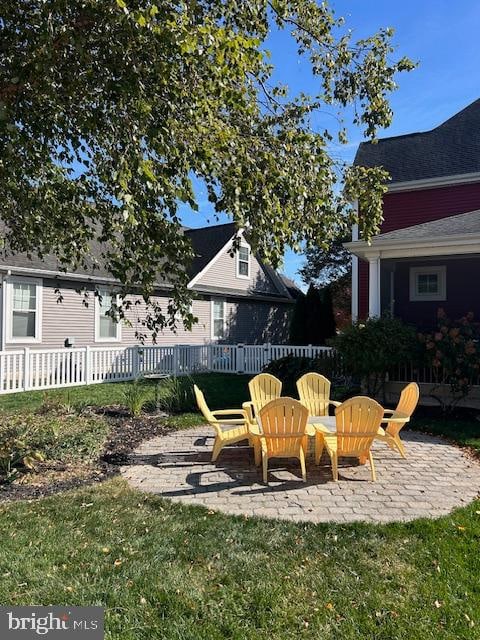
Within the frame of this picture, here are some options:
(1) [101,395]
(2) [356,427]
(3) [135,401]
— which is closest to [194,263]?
(1) [101,395]

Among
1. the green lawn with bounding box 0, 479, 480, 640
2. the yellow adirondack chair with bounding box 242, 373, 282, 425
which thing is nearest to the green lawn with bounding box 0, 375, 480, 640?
the green lawn with bounding box 0, 479, 480, 640

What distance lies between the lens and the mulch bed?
4773mm

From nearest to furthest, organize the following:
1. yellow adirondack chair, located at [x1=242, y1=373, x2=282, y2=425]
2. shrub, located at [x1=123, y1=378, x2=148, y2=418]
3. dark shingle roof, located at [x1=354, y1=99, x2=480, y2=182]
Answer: yellow adirondack chair, located at [x1=242, y1=373, x2=282, y2=425] → shrub, located at [x1=123, y1=378, x2=148, y2=418] → dark shingle roof, located at [x1=354, y1=99, x2=480, y2=182]

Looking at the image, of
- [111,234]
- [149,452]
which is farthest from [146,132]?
[149,452]

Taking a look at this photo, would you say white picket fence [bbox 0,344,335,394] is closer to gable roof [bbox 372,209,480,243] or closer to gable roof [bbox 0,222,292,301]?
gable roof [bbox 0,222,292,301]

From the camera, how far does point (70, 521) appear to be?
3977 millimetres

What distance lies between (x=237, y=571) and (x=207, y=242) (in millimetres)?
18477

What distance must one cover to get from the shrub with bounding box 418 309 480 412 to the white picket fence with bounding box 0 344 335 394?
121 inches

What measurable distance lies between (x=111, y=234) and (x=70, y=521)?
290 centimetres

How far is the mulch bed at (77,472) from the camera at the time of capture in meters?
4.77

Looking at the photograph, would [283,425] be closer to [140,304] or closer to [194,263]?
[140,304]

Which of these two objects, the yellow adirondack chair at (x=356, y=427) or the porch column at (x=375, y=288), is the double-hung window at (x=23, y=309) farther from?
the yellow adirondack chair at (x=356, y=427)

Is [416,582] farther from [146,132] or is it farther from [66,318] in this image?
[66,318]

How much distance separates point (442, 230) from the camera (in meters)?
9.61
